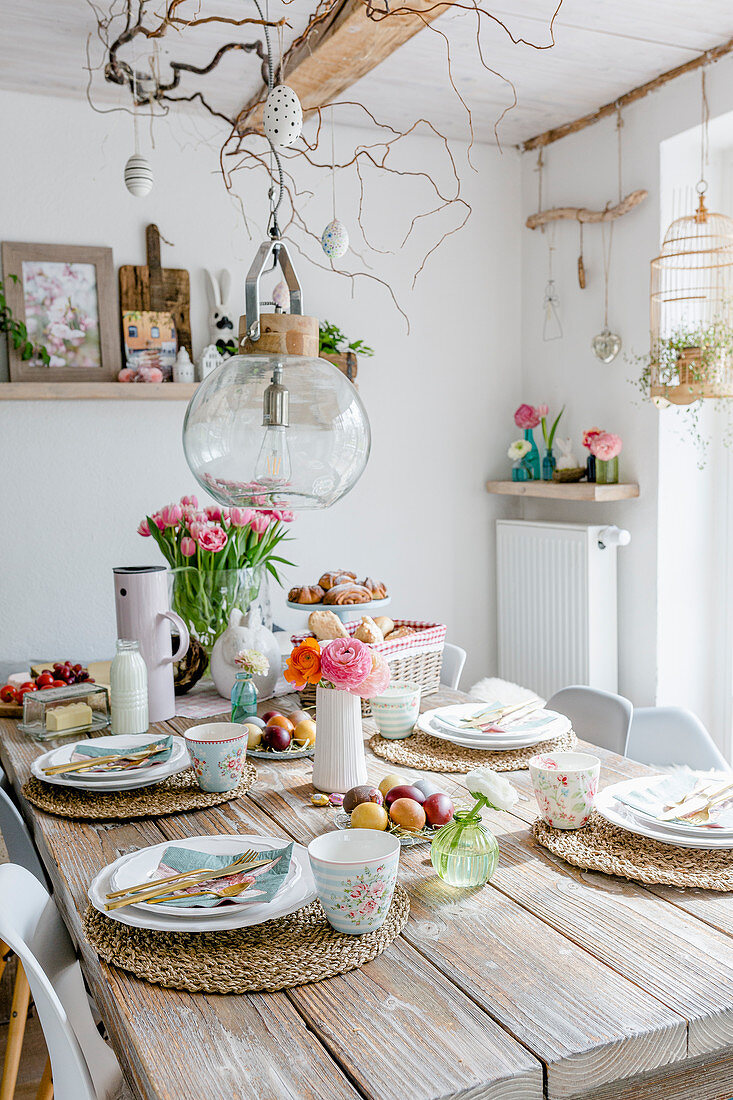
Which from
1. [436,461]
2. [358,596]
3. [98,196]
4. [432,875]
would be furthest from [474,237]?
[432,875]

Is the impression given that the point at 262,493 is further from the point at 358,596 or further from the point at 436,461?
the point at 436,461

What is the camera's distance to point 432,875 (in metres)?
1.22

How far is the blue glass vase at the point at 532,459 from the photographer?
12.0 ft

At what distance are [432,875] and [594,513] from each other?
2.47m

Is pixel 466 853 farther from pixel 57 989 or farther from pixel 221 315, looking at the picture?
pixel 221 315

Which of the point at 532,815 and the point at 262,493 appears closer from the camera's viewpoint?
the point at 262,493

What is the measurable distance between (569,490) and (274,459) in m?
Result: 2.27

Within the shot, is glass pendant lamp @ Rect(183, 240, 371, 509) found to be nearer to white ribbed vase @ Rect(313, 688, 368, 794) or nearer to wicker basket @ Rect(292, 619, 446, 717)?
white ribbed vase @ Rect(313, 688, 368, 794)

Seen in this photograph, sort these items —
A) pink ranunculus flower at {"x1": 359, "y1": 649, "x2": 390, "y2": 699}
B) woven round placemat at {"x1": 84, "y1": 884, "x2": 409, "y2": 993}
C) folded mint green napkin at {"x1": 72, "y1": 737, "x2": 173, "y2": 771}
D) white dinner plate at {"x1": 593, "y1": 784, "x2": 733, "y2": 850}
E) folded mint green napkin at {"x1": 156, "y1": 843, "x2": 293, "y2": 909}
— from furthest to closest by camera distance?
folded mint green napkin at {"x1": 72, "y1": 737, "x2": 173, "y2": 771}, pink ranunculus flower at {"x1": 359, "y1": 649, "x2": 390, "y2": 699}, white dinner plate at {"x1": 593, "y1": 784, "x2": 733, "y2": 850}, folded mint green napkin at {"x1": 156, "y1": 843, "x2": 293, "y2": 909}, woven round placemat at {"x1": 84, "y1": 884, "x2": 409, "y2": 993}

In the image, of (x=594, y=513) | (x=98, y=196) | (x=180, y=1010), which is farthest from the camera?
(x=594, y=513)

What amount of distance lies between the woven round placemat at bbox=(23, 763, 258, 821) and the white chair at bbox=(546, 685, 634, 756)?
0.88 meters

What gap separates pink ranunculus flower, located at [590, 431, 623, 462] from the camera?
321 cm

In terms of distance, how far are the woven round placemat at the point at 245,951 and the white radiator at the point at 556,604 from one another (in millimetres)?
2376

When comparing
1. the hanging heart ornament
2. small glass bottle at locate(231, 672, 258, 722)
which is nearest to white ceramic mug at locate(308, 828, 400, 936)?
small glass bottle at locate(231, 672, 258, 722)
